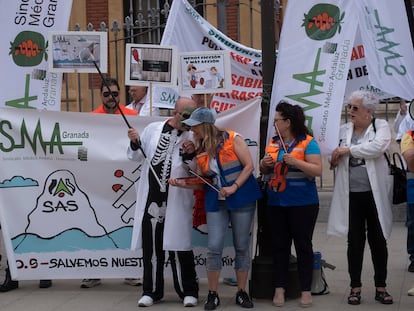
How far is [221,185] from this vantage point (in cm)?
742

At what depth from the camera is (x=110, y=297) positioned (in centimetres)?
815

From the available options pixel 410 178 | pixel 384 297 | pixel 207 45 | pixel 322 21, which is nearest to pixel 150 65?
pixel 322 21

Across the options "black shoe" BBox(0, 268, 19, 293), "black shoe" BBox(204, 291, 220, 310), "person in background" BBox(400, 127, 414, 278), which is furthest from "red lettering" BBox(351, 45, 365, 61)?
"black shoe" BBox(0, 268, 19, 293)

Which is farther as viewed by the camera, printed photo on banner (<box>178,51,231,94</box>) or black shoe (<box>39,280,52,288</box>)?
black shoe (<box>39,280,52,288</box>)

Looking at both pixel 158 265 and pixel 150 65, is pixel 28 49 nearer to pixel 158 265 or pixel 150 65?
pixel 150 65

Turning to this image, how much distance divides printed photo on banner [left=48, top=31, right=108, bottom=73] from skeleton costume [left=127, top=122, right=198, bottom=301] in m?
0.82

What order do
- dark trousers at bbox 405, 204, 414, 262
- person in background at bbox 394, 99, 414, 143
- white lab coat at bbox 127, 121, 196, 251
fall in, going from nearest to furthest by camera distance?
white lab coat at bbox 127, 121, 196, 251, dark trousers at bbox 405, 204, 414, 262, person in background at bbox 394, 99, 414, 143

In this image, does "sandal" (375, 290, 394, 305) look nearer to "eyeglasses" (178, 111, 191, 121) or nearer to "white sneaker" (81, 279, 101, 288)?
"eyeglasses" (178, 111, 191, 121)

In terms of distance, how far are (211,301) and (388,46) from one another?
2637 millimetres

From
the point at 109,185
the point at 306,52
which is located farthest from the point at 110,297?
the point at 306,52

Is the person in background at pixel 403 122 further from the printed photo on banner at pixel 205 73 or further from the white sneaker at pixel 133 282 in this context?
the white sneaker at pixel 133 282

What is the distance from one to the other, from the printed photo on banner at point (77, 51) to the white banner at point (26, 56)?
0.33 meters

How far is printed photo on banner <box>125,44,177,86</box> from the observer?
26.4 feet

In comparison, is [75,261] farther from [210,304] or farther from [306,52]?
[306,52]
